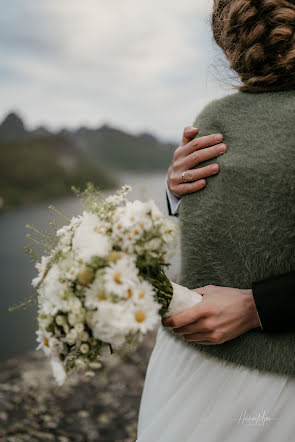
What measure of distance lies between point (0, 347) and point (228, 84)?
192 inches

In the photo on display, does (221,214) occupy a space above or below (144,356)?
above

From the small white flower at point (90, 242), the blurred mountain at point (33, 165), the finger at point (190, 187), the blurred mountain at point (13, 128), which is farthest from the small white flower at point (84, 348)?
the blurred mountain at point (13, 128)

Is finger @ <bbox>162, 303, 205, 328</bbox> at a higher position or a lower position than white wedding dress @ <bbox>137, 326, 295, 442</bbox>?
higher

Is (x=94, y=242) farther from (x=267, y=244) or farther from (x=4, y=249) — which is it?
(x=4, y=249)

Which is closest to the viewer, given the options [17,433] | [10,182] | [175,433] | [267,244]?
[267,244]

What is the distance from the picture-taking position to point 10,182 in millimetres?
7992

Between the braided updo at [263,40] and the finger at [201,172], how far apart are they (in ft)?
1.01

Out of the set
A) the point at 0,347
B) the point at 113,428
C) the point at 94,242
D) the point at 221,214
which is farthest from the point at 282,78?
the point at 0,347

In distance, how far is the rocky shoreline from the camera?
3254 millimetres

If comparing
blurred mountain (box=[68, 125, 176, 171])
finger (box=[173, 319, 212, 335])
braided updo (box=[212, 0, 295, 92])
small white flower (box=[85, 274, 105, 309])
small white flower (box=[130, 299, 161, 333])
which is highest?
braided updo (box=[212, 0, 295, 92])

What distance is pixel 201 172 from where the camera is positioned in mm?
1308

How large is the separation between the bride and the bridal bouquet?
Result: 0.86 ft

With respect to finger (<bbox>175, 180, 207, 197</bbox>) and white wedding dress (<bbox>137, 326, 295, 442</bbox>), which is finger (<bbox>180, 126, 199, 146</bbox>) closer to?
finger (<bbox>175, 180, 207, 197</bbox>)

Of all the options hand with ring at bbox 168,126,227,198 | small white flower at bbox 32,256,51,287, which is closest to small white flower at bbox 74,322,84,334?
small white flower at bbox 32,256,51,287
